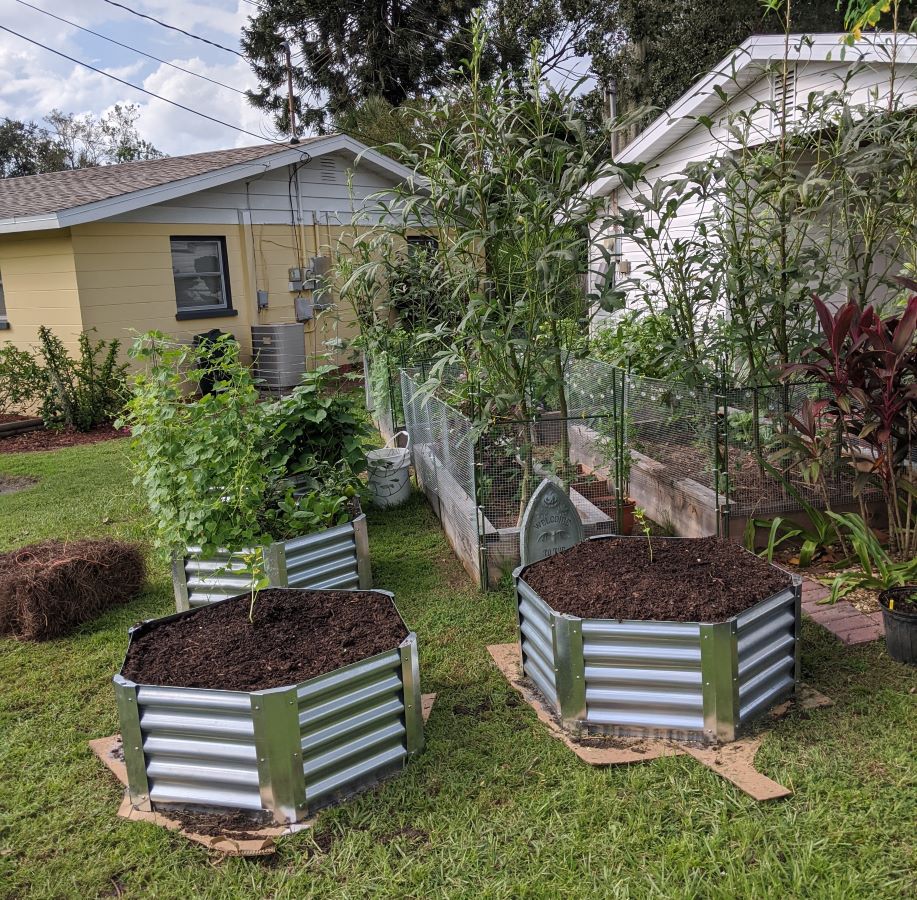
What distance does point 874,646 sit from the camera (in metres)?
3.79

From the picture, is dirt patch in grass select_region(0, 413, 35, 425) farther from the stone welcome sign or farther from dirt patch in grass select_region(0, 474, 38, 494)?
the stone welcome sign

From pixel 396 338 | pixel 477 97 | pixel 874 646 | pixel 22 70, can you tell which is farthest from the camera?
pixel 22 70

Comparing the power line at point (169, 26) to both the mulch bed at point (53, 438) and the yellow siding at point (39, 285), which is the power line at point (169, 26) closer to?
the yellow siding at point (39, 285)

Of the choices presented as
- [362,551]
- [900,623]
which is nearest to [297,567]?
[362,551]

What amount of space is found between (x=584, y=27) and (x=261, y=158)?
59.6ft

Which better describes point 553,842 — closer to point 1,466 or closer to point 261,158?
point 1,466

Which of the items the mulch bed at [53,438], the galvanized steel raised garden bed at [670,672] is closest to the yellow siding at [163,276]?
the mulch bed at [53,438]

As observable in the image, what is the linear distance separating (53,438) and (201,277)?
3.46 meters

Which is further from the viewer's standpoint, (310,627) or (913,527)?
(913,527)

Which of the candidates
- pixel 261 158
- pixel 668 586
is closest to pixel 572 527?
pixel 668 586

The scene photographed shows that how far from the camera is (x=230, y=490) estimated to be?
4.01 meters

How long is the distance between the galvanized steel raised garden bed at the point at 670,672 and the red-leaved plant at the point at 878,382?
51.6 inches

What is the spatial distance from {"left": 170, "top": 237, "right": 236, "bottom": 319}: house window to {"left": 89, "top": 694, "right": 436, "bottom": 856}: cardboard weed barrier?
9.74 meters

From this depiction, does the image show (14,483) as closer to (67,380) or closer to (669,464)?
(67,380)
